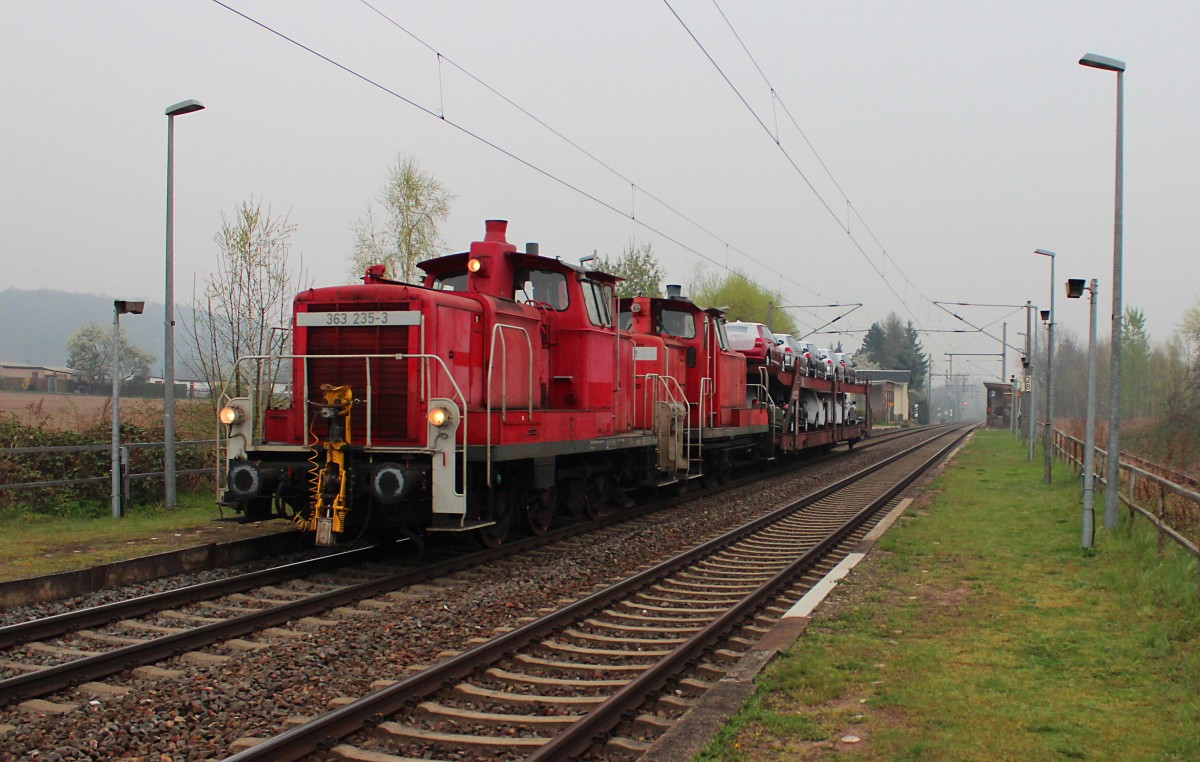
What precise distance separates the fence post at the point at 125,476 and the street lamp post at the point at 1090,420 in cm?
1217

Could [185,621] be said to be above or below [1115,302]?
below

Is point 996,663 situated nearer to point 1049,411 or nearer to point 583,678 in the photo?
point 583,678

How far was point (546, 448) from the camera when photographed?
35.0 ft

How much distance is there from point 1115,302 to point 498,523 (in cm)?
759

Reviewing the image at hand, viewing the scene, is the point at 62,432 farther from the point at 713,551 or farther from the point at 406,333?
the point at 713,551

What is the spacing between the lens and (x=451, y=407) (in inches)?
344

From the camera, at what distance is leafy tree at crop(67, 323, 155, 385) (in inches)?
1053

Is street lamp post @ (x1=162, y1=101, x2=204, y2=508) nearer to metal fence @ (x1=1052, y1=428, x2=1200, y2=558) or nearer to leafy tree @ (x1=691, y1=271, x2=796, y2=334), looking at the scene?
metal fence @ (x1=1052, y1=428, x2=1200, y2=558)

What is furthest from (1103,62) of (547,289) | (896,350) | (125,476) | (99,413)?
(896,350)

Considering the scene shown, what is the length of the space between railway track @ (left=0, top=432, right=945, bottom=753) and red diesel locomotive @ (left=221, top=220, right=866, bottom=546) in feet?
1.64

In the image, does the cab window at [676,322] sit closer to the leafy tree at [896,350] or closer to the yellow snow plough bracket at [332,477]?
the yellow snow plough bracket at [332,477]

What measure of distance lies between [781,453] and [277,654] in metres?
20.2

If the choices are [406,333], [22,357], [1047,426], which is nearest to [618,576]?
[406,333]

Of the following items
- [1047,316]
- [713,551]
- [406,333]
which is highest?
[1047,316]
